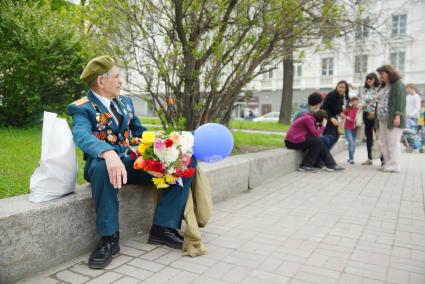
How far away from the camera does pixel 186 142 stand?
323 cm

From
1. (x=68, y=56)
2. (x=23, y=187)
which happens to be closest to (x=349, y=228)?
(x=23, y=187)

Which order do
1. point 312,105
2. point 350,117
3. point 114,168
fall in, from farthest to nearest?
point 350,117, point 312,105, point 114,168

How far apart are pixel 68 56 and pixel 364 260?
7855 millimetres

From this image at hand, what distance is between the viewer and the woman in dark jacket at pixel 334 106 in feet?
27.5

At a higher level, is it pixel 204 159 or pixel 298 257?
pixel 204 159

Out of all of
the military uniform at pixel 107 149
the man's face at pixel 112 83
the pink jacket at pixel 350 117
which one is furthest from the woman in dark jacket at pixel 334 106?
the man's face at pixel 112 83

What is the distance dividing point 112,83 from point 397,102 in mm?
5579

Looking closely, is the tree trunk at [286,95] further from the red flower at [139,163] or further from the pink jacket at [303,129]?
the red flower at [139,163]

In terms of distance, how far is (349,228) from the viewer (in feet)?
13.6

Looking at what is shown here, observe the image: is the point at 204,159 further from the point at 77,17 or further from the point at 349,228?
the point at 77,17

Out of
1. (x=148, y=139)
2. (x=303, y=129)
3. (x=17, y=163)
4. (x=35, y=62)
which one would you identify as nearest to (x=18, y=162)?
(x=17, y=163)

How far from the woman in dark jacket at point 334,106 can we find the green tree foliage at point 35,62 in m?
5.16

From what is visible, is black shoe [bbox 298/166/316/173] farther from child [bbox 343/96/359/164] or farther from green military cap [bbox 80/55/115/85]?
green military cap [bbox 80/55/115/85]

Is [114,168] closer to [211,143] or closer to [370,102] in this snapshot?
[211,143]
